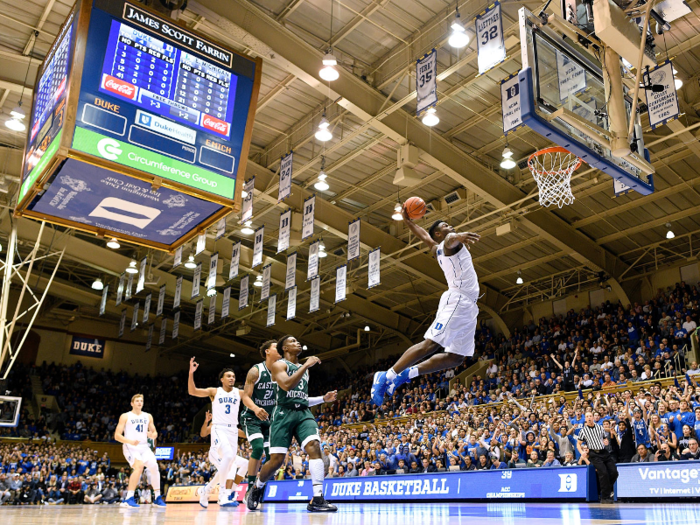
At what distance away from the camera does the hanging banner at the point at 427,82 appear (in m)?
13.0

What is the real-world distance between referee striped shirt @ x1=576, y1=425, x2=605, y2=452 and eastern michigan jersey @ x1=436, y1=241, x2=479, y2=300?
6823 mm

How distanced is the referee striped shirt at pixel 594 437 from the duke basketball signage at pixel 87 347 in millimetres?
34206

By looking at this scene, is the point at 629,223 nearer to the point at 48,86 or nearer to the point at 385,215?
the point at 385,215

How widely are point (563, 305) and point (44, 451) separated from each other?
78.3ft

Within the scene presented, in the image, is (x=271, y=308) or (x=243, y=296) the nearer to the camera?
(x=243, y=296)

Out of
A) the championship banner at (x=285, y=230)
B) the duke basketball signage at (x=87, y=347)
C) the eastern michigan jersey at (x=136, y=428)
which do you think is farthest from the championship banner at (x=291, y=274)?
the duke basketball signage at (x=87, y=347)

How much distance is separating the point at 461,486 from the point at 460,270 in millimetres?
8325

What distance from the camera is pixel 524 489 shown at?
11.6 meters

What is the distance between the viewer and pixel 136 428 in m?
10.9

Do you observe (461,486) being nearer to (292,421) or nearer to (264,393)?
(264,393)

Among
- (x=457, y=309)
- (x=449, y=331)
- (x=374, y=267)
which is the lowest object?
(x=449, y=331)

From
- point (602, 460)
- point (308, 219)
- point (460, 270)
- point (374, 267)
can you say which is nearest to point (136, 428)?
point (460, 270)

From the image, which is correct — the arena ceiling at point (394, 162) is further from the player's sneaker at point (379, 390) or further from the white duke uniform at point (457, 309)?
the player's sneaker at point (379, 390)

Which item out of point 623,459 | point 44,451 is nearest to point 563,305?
point 623,459
